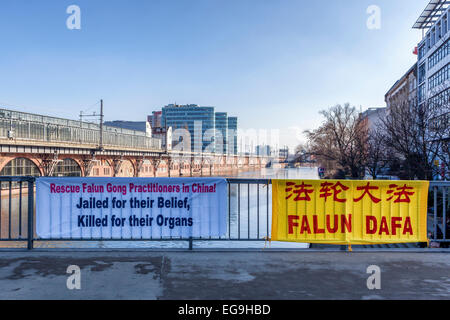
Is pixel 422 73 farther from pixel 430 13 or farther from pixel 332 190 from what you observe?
pixel 332 190

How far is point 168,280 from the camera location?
4.30m

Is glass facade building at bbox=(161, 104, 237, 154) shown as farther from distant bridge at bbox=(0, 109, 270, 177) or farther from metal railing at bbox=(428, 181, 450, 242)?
metal railing at bbox=(428, 181, 450, 242)

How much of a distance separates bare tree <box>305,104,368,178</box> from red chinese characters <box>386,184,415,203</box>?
38.0 m

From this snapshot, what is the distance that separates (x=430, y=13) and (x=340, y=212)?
53133 mm

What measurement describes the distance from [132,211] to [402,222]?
4.90 metres

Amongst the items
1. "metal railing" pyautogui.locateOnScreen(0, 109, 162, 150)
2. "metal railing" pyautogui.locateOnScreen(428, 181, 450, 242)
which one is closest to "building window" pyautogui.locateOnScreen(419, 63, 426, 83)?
"metal railing" pyautogui.locateOnScreen(428, 181, 450, 242)

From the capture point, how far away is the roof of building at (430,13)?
44.5 m

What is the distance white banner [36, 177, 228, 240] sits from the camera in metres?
5.80

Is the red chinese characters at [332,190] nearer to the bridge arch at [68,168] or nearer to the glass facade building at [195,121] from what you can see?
the bridge arch at [68,168]

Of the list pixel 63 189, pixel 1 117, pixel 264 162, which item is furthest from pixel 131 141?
pixel 264 162

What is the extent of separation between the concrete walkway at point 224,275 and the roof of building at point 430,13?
5186cm

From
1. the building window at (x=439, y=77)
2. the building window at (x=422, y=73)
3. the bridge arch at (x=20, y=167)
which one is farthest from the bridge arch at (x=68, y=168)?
the building window at (x=422, y=73)

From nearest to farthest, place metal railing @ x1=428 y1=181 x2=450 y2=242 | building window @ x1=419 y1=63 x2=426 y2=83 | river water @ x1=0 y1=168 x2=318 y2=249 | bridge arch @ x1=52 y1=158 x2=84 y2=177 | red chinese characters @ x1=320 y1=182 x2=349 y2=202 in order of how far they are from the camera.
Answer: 1. metal railing @ x1=428 y1=181 x2=450 y2=242
2. red chinese characters @ x1=320 y1=182 x2=349 y2=202
3. river water @ x1=0 y1=168 x2=318 y2=249
4. bridge arch @ x1=52 y1=158 x2=84 y2=177
5. building window @ x1=419 y1=63 x2=426 y2=83
